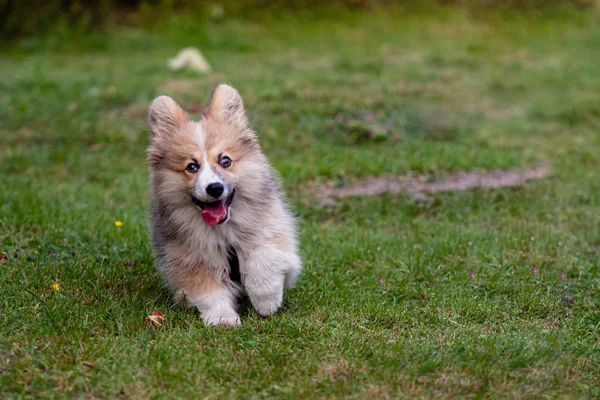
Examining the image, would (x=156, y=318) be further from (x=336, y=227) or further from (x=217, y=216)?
(x=336, y=227)

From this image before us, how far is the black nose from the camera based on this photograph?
4414 mm

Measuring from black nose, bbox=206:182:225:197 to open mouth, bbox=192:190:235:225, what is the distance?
0.54ft

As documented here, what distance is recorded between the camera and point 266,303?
4.78m

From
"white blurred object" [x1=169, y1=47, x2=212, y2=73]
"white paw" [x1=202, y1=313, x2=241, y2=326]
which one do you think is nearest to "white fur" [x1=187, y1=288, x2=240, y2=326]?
"white paw" [x1=202, y1=313, x2=241, y2=326]

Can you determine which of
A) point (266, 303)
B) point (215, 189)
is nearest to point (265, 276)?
point (266, 303)

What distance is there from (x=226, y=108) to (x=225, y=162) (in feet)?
1.42

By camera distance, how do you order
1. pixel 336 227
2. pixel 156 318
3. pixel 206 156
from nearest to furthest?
1. pixel 206 156
2. pixel 156 318
3. pixel 336 227

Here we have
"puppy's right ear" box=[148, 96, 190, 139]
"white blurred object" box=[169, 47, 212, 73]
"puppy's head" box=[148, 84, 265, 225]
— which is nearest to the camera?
"puppy's head" box=[148, 84, 265, 225]

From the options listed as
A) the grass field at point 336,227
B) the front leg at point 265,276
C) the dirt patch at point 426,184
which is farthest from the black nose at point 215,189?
the dirt patch at point 426,184

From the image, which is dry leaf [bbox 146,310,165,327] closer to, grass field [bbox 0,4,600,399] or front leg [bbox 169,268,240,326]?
grass field [bbox 0,4,600,399]

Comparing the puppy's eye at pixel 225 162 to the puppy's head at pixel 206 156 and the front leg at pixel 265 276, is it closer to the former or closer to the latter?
the puppy's head at pixel 206 156

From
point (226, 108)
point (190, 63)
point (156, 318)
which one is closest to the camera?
point (156, 318)

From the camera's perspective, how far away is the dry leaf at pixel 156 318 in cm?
467

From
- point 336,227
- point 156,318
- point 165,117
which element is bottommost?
point 336,227
